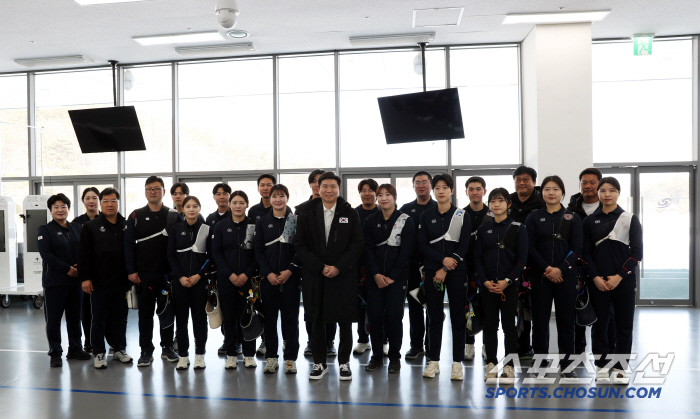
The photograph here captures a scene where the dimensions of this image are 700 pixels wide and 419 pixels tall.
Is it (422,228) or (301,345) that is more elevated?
(422,228)

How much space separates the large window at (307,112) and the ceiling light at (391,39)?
0.80m

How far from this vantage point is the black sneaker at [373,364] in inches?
166

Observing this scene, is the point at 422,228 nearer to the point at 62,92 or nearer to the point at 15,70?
the point at 62,92

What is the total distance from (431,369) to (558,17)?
4.68 metres

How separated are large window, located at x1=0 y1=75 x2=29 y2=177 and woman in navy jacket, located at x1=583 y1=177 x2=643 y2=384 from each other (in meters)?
8.80

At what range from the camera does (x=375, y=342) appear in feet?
14.0

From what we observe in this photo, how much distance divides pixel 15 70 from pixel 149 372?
6740mm

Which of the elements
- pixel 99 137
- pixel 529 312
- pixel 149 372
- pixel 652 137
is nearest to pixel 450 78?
pixel 652 137

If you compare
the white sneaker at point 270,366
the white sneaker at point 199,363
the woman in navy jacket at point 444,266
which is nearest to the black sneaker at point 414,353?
the woman in navy jacket at point 444,266

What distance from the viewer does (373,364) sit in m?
4.25

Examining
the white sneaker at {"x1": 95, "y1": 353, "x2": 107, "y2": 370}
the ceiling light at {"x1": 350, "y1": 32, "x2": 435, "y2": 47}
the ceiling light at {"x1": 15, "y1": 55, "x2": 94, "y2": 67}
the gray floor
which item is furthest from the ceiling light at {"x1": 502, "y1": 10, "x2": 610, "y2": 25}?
the ceiling light at {"x1": 15, "y1": 55, "x2": 94, "y2": 67}

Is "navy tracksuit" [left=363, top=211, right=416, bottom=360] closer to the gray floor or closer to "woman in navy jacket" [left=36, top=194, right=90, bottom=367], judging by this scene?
the gray floor

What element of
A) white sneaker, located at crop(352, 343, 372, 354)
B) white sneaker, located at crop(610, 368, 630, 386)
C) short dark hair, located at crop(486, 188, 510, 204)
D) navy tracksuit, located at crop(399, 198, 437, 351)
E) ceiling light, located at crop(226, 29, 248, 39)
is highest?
ceiling light, located at crop(226, 29, 248, 39)

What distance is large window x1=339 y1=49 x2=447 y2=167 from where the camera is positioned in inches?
293
